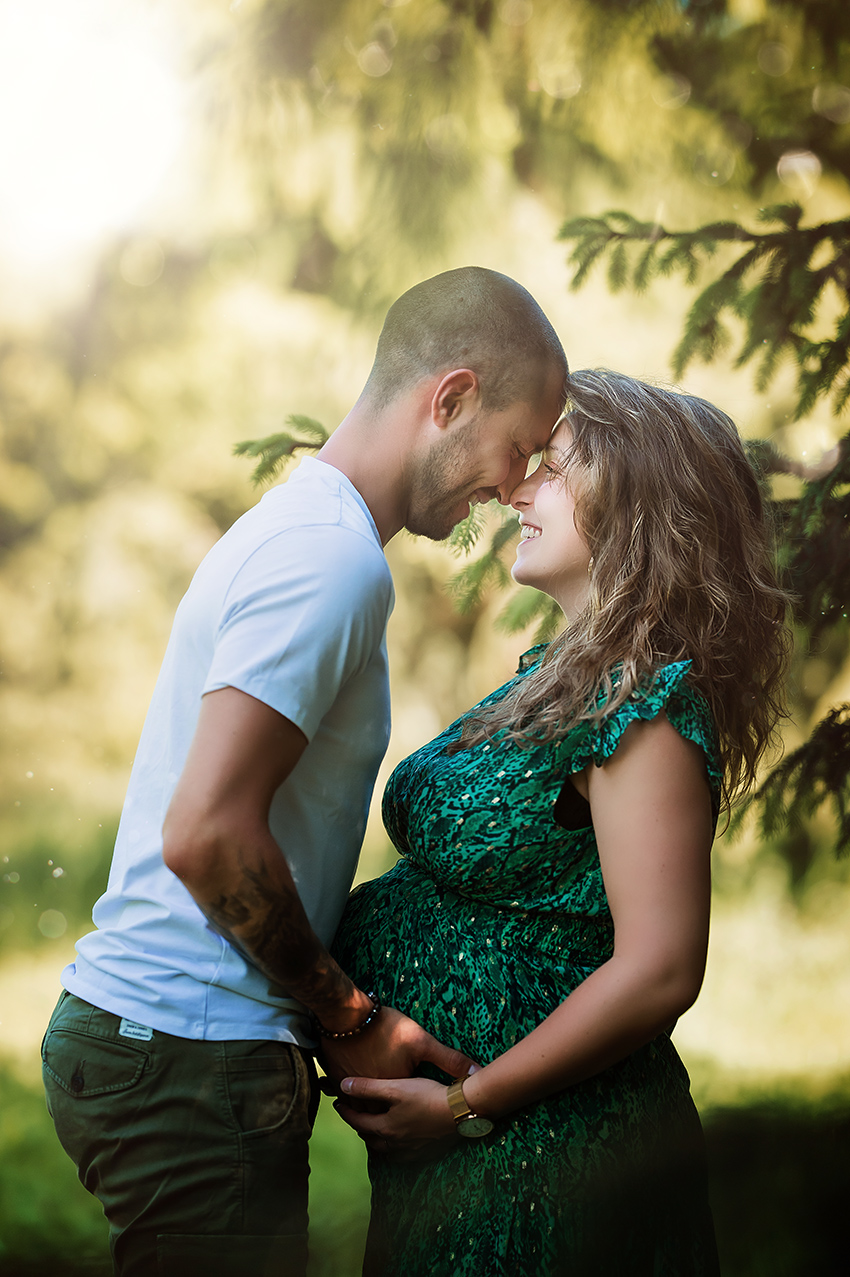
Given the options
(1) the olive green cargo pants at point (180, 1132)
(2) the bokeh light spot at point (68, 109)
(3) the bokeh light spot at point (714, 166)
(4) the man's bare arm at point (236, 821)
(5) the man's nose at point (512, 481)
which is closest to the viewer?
(4) the man's bare arm at point (236, 821)

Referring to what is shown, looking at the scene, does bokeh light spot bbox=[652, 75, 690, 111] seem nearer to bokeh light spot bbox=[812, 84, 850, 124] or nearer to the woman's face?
bokeh light spot bbox=[812, 84, 850, 124]

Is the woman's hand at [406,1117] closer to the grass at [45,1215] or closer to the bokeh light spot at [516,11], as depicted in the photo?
the grass at [45,1215]

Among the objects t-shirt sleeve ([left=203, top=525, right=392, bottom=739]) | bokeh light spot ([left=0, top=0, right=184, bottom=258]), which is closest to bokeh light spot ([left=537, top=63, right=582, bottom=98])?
bokeh light spot ([left=0, top=0, right=184, bottom=258])

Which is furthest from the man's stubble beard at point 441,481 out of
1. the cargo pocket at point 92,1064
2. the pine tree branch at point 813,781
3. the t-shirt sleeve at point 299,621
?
the pine tree branch at point 813,781

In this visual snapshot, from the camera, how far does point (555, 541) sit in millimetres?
1085

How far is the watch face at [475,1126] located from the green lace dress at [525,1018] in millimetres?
18

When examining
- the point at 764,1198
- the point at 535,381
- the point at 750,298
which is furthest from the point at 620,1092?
the point at 750,298

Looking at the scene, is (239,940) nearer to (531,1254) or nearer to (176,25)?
(531,1254)

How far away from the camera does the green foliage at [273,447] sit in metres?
1.68

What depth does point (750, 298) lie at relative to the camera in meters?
1.69

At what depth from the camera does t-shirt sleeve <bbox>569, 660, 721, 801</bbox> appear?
2.79 ft

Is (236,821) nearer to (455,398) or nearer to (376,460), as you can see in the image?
(376,460)

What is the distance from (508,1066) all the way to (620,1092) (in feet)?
0.47

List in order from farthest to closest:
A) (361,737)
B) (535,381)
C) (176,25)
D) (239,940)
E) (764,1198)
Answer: (764,1198), (176,25), (535,381), (361,737), (239,940)
